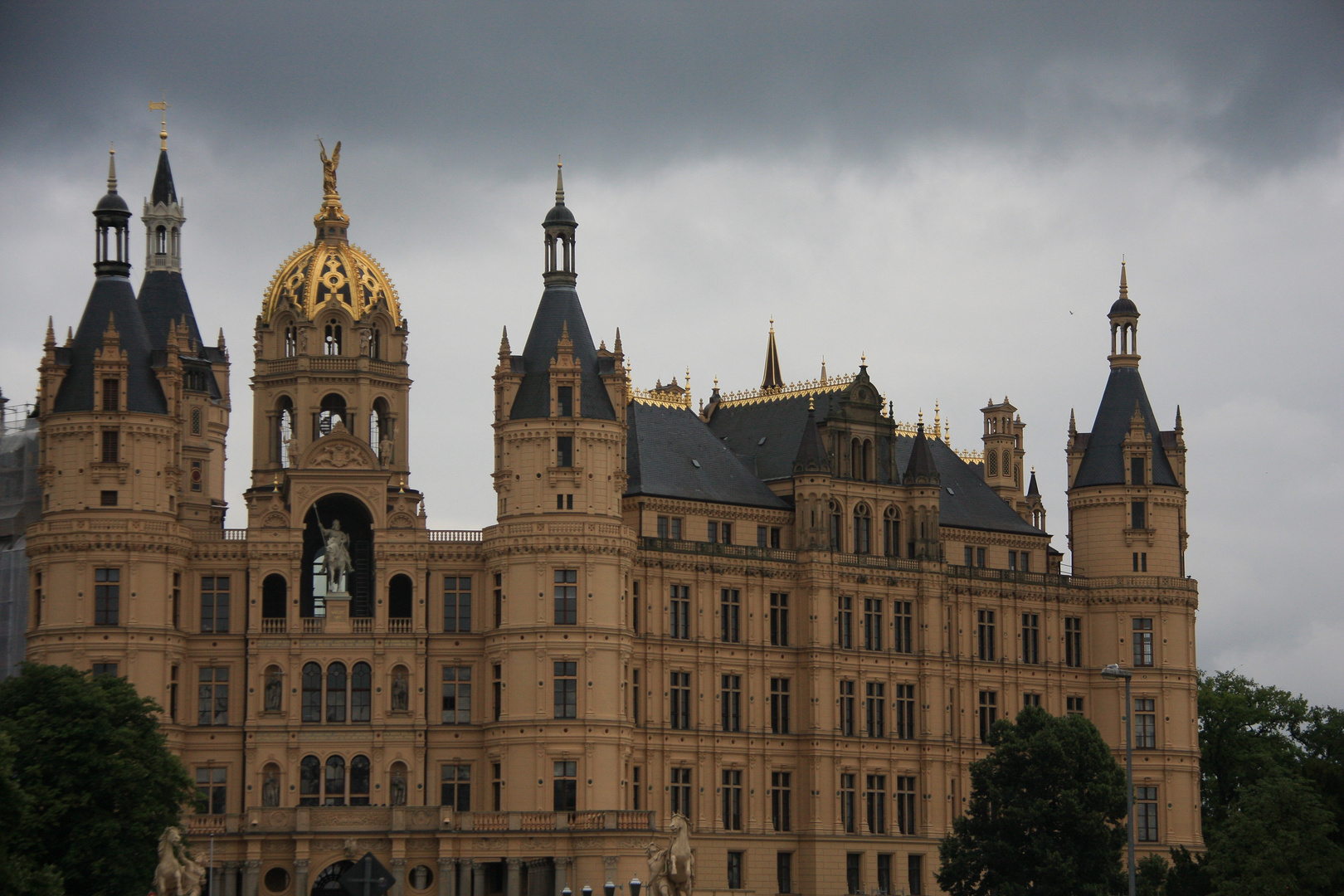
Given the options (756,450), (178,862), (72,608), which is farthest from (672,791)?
(178,862)

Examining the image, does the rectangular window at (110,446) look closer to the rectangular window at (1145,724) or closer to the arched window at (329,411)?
the arched window at (329,411)

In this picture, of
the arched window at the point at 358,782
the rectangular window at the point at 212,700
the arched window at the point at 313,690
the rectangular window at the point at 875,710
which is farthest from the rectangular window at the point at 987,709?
the rectangular window at the point at 212,700

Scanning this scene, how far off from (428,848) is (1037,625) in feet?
133

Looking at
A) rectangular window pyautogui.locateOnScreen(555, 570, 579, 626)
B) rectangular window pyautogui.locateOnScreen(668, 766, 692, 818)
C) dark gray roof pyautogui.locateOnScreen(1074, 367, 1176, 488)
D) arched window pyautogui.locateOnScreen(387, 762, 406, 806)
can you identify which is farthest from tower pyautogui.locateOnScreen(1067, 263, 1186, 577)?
arched window pyautogui.locateOnScreen(387, 762, 406, 806)

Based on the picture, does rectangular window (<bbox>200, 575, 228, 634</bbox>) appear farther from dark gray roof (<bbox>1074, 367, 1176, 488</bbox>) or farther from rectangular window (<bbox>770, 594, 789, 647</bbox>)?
dark gray roof (<bbox>1074, 367, 1176, 488</bbox>)

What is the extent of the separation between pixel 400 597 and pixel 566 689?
9.43 m

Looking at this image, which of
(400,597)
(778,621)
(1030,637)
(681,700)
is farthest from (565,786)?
(1030,637)

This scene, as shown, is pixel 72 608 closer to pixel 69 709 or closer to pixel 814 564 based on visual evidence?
pixel 69 709

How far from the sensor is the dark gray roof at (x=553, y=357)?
12050cm

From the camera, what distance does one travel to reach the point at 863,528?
13400 centimetres

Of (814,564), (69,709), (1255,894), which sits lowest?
(1255,894)

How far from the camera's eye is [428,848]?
115 metres

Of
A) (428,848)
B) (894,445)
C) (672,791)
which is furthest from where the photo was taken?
(894,445)

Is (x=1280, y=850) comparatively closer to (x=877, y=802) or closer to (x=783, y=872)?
(x=783, y=872)
